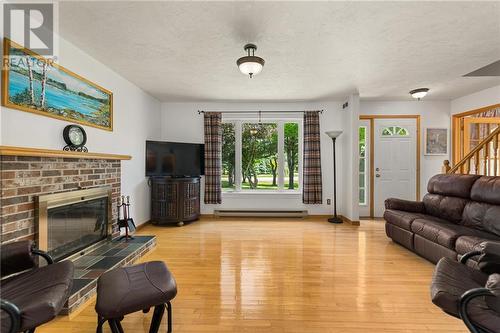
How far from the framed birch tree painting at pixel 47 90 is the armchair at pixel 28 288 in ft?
4.07

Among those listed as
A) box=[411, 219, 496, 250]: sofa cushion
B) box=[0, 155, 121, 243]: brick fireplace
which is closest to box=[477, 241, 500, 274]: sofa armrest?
box=[411, 219, 496, 250]: sofa cushion

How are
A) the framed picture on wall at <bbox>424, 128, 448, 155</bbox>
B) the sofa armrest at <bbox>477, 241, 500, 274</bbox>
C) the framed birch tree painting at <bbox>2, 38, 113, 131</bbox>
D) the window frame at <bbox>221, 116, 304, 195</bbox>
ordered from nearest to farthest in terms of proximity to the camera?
1. the sofa armrest at <bbox>477, 241, 500, 274</bbox>
2. the framed birch tree painting at <bbox>2, 38, 113, 131</bbox>
3. the framed picture on wall at <bbox>424, 128, 448, 155</bbox>
4. the window frame at <bbox>221, 116, 304, 195</bbox>

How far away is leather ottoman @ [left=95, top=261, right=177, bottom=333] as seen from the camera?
51.6 inches

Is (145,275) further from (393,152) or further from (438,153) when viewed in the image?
(438,153)

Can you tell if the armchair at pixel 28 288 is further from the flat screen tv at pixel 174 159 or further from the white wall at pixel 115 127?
the flat screen tv at pixel 174 159

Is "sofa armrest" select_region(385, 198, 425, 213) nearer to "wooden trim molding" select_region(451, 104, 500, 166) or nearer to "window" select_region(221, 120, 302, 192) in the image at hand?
"window" select_region(221, 120, 302, 192)

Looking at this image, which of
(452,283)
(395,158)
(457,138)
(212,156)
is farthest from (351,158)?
(452,283)

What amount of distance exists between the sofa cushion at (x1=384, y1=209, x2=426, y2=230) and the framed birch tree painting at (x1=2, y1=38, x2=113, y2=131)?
13.7 ft

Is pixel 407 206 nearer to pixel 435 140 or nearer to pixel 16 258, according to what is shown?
pixel 435 140

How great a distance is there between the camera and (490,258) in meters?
1.56

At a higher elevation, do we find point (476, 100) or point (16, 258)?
point (476, 100)

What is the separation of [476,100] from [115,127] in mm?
6171

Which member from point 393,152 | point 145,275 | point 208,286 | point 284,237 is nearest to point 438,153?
point 393,152

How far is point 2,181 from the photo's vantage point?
1722 millimetres
